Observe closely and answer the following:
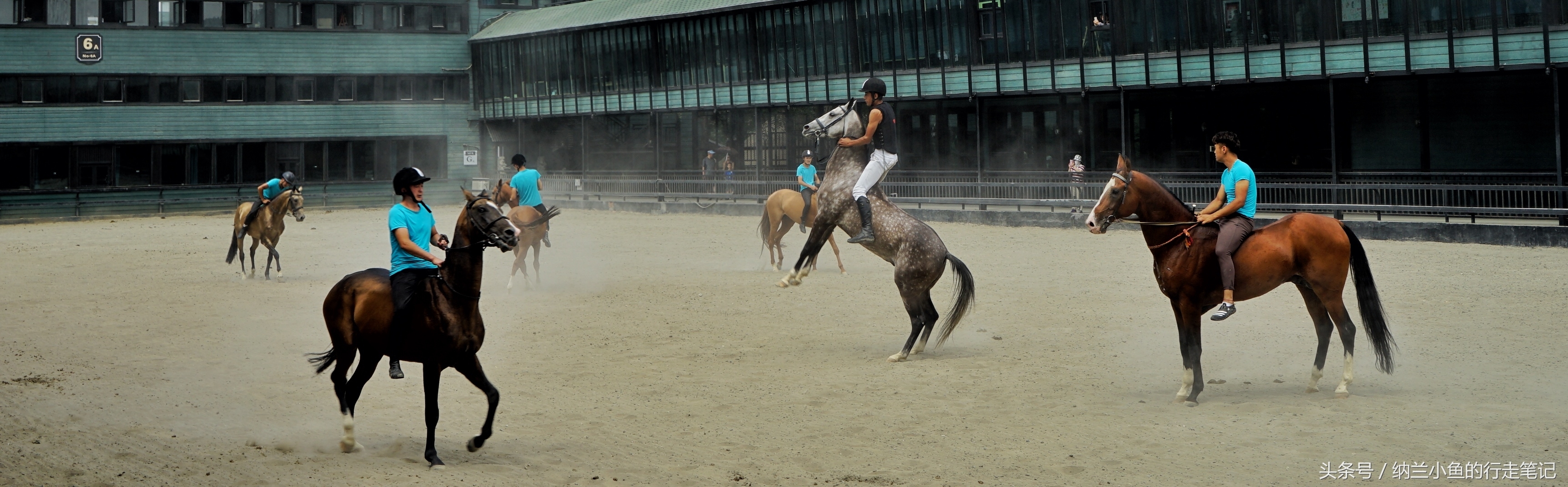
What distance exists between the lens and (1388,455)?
7.98m

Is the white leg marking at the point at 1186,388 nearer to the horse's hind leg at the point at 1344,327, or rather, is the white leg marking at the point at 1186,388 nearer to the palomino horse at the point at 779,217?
the horse's hind leg at the point at 1344,327

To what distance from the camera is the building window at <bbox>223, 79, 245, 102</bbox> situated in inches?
1839

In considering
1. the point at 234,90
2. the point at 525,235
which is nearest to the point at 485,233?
the point at 525,235

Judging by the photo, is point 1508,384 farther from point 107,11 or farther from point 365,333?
point 107,11

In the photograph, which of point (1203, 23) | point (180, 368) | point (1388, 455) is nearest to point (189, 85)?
point (1203, 23)

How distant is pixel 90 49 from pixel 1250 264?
4366 cm

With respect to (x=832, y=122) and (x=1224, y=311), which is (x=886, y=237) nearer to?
(x=832, y=122)

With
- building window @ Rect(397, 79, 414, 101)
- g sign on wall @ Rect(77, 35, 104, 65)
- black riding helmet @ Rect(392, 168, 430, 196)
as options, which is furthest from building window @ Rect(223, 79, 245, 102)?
black riding helmet @ Rect(392, 168, 430, 196)

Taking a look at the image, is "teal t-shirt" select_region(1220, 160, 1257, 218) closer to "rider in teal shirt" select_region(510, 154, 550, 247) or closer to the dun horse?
the dun horse

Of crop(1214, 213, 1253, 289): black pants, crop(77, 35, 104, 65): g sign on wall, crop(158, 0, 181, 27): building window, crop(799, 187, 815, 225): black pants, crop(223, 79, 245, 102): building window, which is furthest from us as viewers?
crop(223, 79, 245, 102): building window

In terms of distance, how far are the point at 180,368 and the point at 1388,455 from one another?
32.5 feet

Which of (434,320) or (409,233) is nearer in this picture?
(434,320)

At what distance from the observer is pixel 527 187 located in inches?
758

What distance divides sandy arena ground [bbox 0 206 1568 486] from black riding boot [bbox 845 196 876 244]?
1.09 meters
